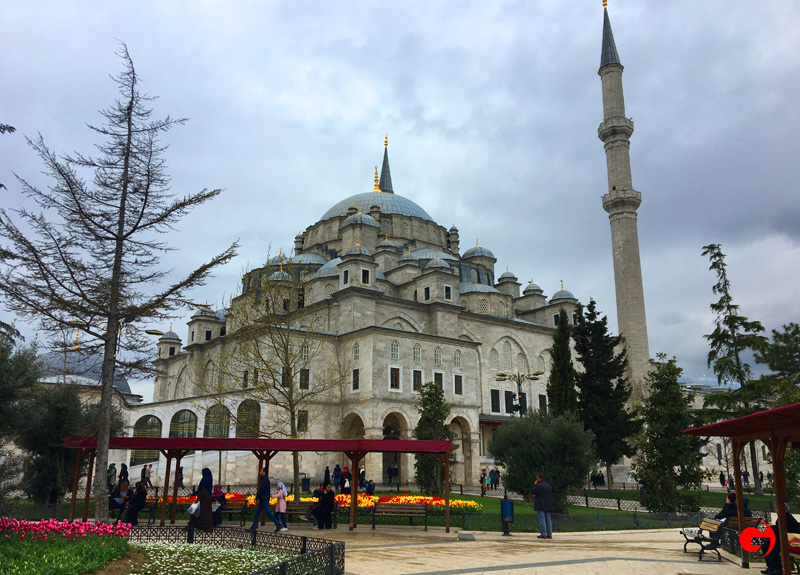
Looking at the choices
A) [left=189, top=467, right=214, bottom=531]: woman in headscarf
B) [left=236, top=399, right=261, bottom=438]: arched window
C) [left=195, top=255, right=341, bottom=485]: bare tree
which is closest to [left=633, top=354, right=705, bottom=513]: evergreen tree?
[left=195, top=255, right=341, bottom=485]: bare tree

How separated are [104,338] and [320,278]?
24.8 metres

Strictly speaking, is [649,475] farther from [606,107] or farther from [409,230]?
[409,230]

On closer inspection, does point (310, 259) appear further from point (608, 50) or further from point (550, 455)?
point (550, 455)

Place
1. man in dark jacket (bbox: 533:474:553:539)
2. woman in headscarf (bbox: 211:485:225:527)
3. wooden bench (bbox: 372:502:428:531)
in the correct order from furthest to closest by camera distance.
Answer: wooden bench (bbox: 372:502:428:531), man in dark jacket (bbox: 533:474:553:539), woman in headscarf (bbox: 211:485:225:527)

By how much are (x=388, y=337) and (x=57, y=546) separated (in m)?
23.1

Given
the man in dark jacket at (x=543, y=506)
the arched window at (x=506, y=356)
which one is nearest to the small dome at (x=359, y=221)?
the arched window at (x=506, y=356)

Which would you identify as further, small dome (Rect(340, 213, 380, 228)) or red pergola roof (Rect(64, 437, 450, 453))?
small dome (Rect(340, 213, 380, 228))

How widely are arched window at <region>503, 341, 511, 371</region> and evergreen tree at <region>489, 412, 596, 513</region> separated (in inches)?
782

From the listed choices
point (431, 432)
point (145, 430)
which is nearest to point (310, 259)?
point (145, 430)

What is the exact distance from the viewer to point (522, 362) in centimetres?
4044

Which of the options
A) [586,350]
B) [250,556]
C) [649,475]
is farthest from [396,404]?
[250,556]

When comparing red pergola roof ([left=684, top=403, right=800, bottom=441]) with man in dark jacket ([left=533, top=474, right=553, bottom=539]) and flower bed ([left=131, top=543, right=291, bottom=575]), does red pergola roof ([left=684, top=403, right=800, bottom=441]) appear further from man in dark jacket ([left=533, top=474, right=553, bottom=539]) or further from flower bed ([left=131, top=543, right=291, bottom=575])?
flower bed ([left=131, top=543, right=291, bottom=575])

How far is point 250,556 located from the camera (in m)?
8.31

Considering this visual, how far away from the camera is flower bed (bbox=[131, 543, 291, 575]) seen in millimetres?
7488
